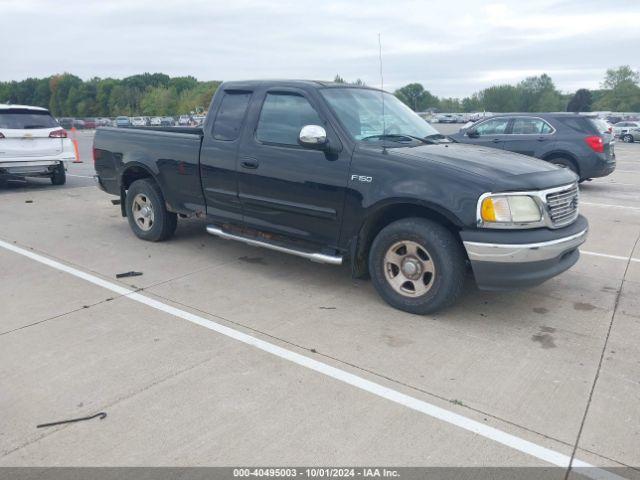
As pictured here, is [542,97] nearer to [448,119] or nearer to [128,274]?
[448,119]

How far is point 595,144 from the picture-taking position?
11.6 metres

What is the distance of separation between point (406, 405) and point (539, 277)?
168cm

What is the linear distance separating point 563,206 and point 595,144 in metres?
8.17

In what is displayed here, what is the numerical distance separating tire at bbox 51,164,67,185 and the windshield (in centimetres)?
884

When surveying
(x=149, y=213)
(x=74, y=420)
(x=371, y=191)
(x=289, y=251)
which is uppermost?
(x=371, y=191)

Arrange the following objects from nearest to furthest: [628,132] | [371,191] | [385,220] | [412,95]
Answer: [371,191]
[385,220]
[412,95]
[628,132]

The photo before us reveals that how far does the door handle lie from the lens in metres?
5.45

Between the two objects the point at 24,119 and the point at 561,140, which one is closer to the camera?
the point at 24,119

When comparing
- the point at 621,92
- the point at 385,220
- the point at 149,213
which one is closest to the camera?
the point at 385,220

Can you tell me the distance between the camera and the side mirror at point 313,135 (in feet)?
15.7

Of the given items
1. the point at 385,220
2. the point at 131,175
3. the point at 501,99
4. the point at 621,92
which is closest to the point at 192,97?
the point at 501,99

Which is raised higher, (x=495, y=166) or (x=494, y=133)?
(x=494, y=133)

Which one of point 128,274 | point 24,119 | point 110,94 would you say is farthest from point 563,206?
point 110,94

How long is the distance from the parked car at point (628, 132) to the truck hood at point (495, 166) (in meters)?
33.8
